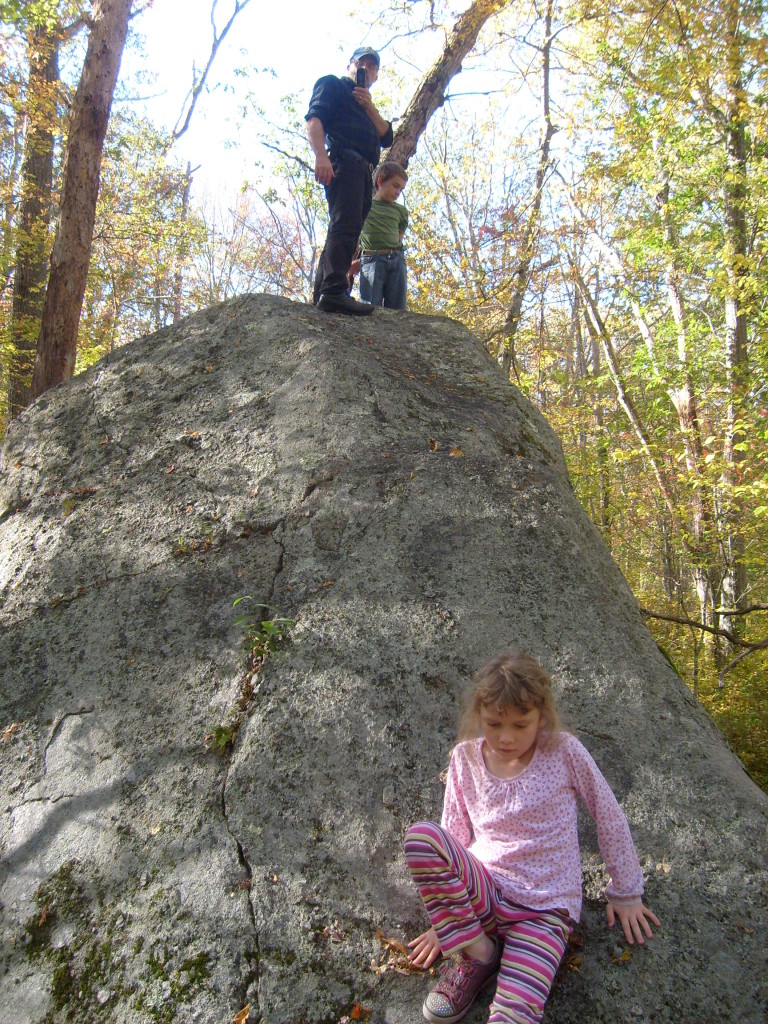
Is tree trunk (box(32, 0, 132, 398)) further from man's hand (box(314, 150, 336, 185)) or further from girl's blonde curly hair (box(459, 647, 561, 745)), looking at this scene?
girl's blonde curly hair (box(459, 647, 561, 745))

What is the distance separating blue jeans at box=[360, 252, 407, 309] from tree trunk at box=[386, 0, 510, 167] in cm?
256

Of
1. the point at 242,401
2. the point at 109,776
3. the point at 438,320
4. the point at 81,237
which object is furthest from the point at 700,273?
the point at 109,776

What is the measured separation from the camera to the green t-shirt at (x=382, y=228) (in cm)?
523

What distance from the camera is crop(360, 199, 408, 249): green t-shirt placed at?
5.23 m

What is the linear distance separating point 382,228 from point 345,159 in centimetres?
82

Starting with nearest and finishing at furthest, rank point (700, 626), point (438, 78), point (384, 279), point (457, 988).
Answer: point (457, 988)
point (700, 626)
point (384, 279)
point (438, 78)

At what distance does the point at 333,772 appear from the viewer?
2.29 metres

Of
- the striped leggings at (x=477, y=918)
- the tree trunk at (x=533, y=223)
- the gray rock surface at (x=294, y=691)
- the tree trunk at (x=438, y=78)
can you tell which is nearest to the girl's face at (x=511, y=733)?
the striped leggings at (x=477, y=918)

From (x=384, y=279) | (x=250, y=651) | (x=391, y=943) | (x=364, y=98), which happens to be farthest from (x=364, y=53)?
(x=391, y=943)

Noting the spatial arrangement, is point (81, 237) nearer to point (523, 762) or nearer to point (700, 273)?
point (523, 762)

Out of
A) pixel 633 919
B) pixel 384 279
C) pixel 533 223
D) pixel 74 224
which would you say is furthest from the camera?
pixel 533 223

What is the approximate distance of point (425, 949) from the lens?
1910mm

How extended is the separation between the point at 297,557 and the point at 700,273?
11391 millimetres

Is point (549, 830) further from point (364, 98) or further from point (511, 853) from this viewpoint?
point (364, 98)
